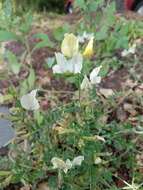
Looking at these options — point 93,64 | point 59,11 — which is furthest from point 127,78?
point 59,11

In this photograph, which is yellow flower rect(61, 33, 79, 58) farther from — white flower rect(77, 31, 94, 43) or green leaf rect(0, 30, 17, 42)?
→ white flower rect(77, 31, 94, 43)

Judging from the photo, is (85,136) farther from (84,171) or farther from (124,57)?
(124,57)

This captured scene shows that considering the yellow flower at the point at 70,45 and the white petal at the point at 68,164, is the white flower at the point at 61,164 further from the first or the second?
the yellow flower at the point at 70,45

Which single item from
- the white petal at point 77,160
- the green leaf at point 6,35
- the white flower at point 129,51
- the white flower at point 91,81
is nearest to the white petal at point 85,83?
the white flower at point 91,81

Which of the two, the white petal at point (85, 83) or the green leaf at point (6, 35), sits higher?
the white petal at point (85, 83)

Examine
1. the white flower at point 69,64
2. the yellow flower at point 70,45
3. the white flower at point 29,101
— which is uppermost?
the yellow flower at point 70,45

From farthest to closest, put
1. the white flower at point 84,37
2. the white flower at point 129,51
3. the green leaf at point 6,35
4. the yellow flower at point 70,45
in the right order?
the white flower at point 129,51 → the white flower at point 84,37 → the green leaf at point 6,35 → the yellow flower at point 70,45

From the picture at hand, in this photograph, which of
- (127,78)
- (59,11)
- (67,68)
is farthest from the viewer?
(59,11)
